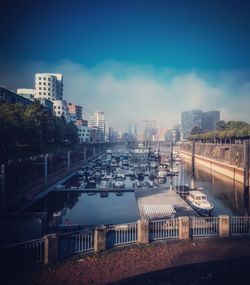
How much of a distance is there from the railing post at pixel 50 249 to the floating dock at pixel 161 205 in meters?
10.7

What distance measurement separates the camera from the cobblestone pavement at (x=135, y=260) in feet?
35.2

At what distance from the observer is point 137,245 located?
44.1 ft

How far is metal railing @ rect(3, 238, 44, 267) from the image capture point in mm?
11789

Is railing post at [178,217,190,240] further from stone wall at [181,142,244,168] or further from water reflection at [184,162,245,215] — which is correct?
stone wall at [181,142,244,168]

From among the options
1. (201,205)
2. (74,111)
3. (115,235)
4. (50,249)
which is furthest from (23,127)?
(74,111)

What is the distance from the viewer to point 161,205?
23.2 m

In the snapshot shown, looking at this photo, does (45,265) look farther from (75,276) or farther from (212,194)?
(212,194)

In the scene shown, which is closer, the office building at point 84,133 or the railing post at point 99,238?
the railing post at point 99,238

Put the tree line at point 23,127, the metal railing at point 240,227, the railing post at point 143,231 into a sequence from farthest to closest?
the tree line at point 23,127
the metal railing at point 240,227
the railing post at point 143,231

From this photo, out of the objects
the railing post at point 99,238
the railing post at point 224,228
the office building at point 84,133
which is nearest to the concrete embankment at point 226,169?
the railing post at point 224,228

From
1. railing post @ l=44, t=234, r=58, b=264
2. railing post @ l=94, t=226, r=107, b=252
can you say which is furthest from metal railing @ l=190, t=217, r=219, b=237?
railing post @ l=44, t=234, r=58, b=264

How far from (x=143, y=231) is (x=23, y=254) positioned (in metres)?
6.35

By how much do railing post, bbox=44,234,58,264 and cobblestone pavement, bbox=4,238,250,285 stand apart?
0.38 metres

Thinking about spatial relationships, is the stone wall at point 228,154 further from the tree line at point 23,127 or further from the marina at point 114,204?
the tree line at point 23,127
